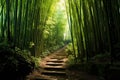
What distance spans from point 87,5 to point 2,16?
2.73m

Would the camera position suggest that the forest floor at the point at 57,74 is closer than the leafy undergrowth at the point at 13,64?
No

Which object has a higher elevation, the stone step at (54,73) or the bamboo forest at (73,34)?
the bamboo forest at (73,34)

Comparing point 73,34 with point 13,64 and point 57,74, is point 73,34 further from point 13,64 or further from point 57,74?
point 13,64

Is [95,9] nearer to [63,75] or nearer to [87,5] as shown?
[87,5]

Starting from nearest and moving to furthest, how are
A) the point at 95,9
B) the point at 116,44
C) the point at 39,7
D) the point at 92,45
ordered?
1. the point at 116,44
2. the point at 95,9
3. the point at 92,45
4. the point at 39,7

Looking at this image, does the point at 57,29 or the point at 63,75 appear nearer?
the point at 63,75

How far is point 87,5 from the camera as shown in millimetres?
6441

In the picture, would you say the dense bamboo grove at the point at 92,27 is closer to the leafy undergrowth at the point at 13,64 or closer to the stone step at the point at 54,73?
the stone step at the point at 54,73

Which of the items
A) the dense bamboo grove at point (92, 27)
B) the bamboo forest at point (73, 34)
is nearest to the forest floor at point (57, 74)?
the bamboo forest at point (73, 34)

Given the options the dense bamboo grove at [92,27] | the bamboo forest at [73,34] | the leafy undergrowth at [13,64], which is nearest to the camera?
Answer: the leafy undergrowth at [13,64]

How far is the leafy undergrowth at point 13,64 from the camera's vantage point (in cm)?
452

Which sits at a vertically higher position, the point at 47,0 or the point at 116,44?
the point at 47,0

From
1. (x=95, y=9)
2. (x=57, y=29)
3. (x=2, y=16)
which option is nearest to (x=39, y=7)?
(x=2, y=16)

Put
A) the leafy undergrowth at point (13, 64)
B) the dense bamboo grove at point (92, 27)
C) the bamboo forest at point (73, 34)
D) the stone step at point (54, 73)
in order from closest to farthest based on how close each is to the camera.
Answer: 1. the leafy undergrowth at point (13, 64)
2. the bamboo forest at point (73, 34)
3. the dense bamboo grove at point (92, 27)
4. the stone step at point (54, 73)
